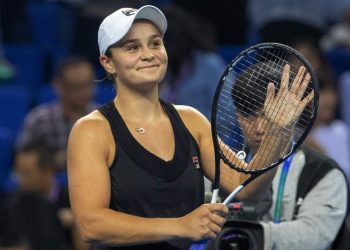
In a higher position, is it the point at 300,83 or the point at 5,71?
the point at 300,83

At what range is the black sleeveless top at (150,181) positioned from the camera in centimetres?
359

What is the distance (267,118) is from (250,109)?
4.0 inches

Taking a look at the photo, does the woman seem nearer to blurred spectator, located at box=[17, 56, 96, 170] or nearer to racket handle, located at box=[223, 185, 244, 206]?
racket handle, located at box=[223, 185, 244, 206]

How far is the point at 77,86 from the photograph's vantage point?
7.27 m

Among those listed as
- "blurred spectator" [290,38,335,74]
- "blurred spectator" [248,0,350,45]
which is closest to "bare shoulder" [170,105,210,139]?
"blurred spectator" [290,38,335,74]

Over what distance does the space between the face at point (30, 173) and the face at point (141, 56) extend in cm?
313

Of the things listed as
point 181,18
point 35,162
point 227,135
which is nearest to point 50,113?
point 35,162

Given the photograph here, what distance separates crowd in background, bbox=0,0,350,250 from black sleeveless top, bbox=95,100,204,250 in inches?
89.4

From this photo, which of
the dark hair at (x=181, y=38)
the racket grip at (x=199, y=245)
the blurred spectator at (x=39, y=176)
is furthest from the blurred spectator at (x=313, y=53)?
the racket grip at (x=199, y=245)

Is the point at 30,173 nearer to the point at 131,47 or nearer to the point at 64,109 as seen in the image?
the point at 64,109

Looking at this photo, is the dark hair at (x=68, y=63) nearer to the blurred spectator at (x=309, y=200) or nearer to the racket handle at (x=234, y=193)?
the blurred spectator at (x=309, y=200)

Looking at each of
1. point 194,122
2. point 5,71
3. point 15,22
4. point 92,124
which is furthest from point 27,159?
point 92,124

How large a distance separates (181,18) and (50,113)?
1.66 meters

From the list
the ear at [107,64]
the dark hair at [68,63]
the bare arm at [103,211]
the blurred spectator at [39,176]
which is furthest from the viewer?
the dark hair at [68,63]
